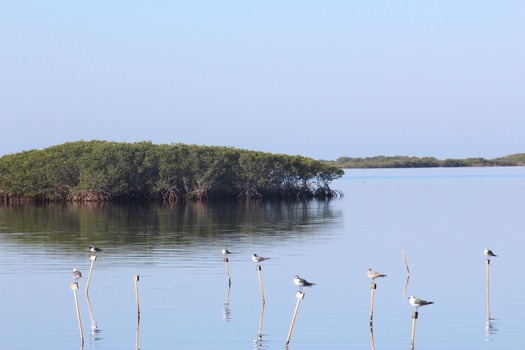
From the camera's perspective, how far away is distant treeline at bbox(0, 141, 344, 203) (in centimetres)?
7925

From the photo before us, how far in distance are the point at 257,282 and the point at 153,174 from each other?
54443mm

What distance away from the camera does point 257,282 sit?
2812 centimetres

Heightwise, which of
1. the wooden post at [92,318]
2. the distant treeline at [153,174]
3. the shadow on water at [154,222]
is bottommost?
the wooden post at [92,318]

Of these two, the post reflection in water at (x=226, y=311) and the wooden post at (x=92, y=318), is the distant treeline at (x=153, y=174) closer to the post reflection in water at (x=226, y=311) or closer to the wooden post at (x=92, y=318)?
the wooden post at (x=92, y=318)

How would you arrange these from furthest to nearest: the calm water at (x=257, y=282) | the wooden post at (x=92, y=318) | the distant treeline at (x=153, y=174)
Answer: the distant treeline at (x=153, y=174) < the wooden post at (x=92, y=318) < the calm water at (x=257, y=282)

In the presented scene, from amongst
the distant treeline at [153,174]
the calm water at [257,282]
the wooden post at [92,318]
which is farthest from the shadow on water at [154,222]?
the wooden post at [92,318]

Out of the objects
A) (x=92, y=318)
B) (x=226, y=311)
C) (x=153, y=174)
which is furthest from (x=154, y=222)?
(x=92, y=318)

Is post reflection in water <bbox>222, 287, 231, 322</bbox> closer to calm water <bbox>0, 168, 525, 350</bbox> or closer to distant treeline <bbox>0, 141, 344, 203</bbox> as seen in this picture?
calm water <bbox>0, 168, 525, 350</bbox>

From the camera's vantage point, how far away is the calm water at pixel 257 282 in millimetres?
20812

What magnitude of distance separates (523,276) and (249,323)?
10679mm

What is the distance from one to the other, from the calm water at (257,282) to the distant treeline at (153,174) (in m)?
24.6

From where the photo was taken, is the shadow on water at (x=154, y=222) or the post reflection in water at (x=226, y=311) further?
the shadow on water at (x=154, y=222)

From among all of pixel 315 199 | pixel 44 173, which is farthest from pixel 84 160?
pixel 315 199

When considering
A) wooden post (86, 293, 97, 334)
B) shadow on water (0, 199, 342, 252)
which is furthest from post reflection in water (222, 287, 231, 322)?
shadow on water (0, 199, 342, 252)
